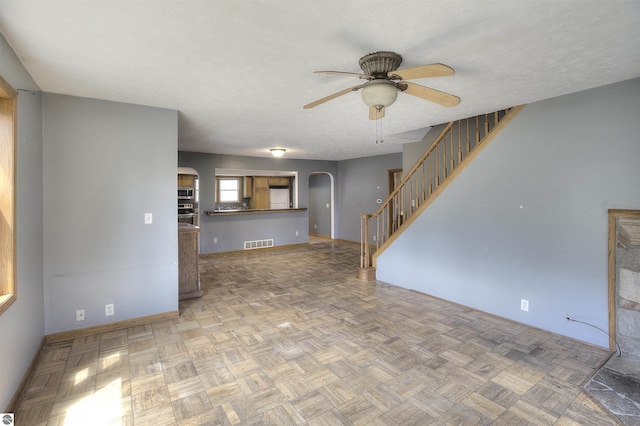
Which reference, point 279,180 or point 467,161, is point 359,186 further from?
point 467,161

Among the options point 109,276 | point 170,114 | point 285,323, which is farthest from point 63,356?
point 170,114

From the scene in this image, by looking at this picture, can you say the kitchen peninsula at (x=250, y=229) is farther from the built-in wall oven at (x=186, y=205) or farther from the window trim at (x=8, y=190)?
the window trim at (x=8, y=190)

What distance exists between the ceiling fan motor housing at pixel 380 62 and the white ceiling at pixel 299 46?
0.19 ft

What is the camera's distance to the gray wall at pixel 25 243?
1.88 meters

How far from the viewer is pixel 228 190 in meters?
9.20

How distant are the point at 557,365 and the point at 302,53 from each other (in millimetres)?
3092

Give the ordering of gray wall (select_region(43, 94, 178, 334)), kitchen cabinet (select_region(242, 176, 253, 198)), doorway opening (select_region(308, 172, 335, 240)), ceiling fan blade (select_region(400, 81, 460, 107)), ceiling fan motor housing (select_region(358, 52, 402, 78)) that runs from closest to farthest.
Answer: ceiling fan motor housing (select_region(358, 52, 402, 78)), ceiling fan blade (select_region(400, 81, 460, 107)), gray wall (select_region(43, 94, 178, 334)), doorway opening (select_region(308, 172, 335, 240)), kitchen cabinet (select_region(242, 176, 253, 198))

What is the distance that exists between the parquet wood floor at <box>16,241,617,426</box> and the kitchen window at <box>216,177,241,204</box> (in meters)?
5.66

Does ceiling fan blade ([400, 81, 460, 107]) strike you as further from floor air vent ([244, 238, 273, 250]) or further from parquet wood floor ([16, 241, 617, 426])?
floor air vent ([244, 238, 273, 250])

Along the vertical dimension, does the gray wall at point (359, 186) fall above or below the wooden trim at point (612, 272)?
above

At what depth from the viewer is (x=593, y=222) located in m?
2.78

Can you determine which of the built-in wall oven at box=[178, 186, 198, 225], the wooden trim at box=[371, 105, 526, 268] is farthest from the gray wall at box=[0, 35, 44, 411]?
the built-in wall oven at box=[178, 186, 198, 225]

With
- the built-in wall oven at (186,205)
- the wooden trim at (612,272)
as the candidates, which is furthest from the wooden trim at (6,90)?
the built-in wall oven at (186,205)

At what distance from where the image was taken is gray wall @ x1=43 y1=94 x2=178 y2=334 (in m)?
2.82
